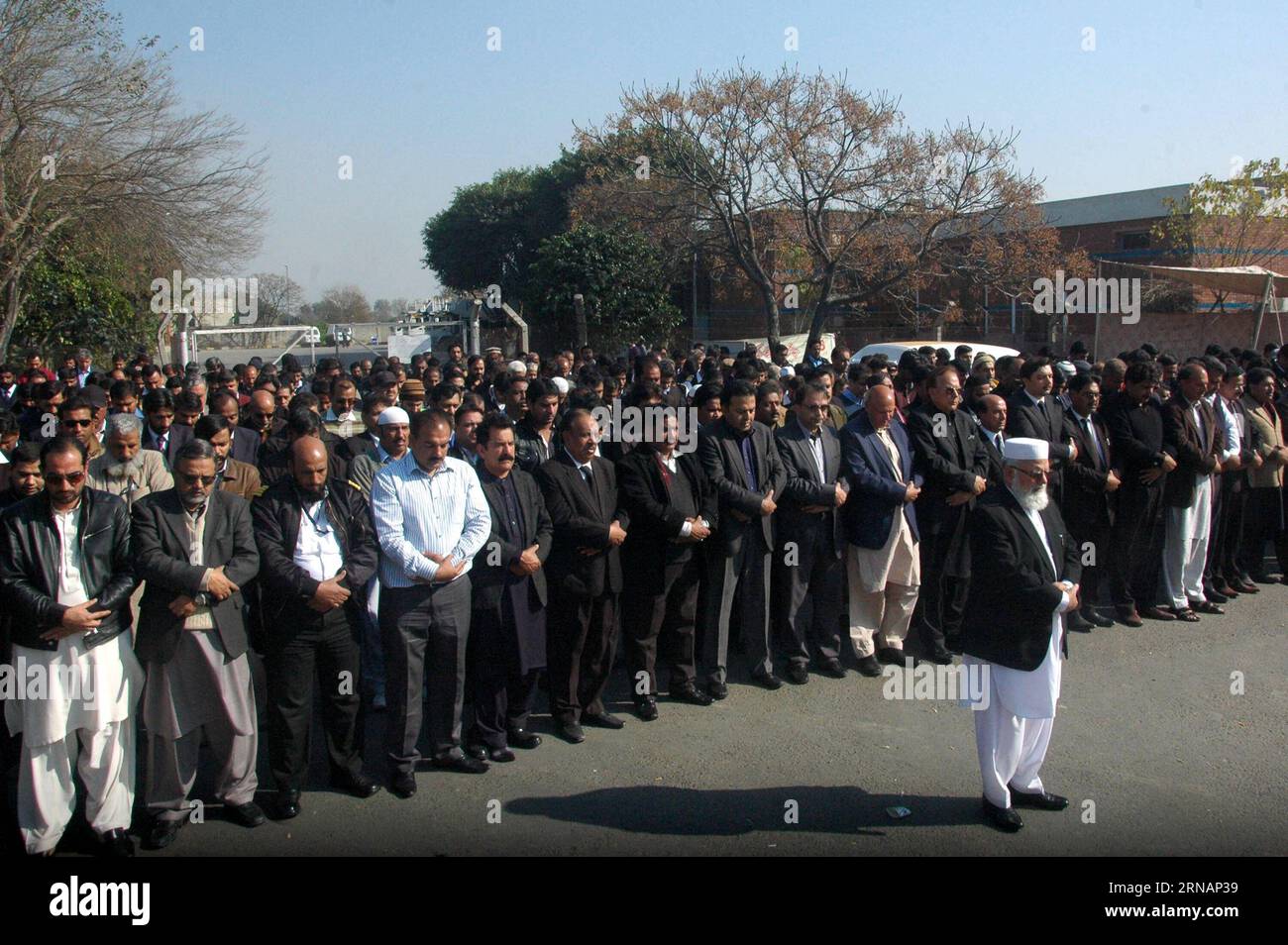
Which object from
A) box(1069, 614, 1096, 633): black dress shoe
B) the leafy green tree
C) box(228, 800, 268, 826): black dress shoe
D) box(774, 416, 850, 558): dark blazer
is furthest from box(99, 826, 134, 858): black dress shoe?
the leafy green tree

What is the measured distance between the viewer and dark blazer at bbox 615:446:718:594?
582 centimetres

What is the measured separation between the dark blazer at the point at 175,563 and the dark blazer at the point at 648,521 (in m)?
2.20

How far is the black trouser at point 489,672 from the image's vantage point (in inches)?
207

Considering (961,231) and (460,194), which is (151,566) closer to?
(961,231)

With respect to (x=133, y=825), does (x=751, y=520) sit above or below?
above

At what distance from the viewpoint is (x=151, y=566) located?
4.26 meters

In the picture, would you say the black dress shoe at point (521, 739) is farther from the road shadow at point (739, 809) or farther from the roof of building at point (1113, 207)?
the roof of building at point (1113, 207)

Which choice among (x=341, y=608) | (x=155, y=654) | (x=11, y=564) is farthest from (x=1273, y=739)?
(x=11, y=564)

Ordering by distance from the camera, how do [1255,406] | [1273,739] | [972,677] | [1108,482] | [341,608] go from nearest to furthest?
[972,677]
[341,608]
[1273,739]
[1108,482]
[1255,406]

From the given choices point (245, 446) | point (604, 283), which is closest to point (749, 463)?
point (245, 446)

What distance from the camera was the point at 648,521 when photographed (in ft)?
19.2

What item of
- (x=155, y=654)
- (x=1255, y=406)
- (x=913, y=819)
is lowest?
(x=913, y=819)

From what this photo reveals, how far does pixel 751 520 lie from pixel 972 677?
2088mm

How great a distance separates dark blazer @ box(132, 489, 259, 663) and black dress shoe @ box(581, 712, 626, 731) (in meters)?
2.05
